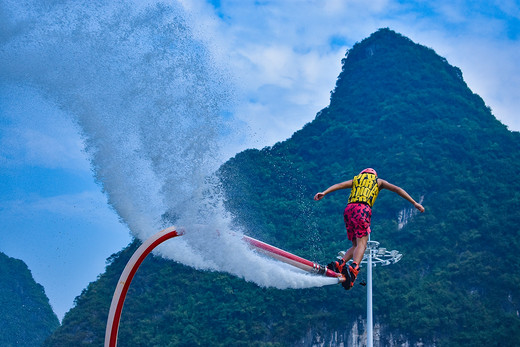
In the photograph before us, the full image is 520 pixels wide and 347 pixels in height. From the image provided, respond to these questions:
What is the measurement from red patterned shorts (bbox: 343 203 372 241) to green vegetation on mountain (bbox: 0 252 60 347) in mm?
73084

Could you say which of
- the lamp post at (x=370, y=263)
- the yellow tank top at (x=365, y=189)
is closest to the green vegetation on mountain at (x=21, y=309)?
the lamp post at (x=370, y=263)

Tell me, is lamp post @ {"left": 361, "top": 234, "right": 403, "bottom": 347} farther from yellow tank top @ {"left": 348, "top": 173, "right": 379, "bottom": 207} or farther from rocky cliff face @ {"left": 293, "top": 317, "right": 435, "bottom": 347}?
rocky cliff face @ {"left": 293, "top": 317, "right": 435, "bottom": 347}

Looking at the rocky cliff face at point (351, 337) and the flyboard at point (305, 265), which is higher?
the rocky cliff face at point (351, 337)

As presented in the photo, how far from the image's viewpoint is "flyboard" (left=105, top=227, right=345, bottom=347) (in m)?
10.0

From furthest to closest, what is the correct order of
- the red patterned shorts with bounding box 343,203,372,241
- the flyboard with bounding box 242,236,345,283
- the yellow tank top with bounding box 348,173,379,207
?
the yellow tank top with bounding box 348,173,379,207 → the red patterned shorts with bounding box 343,203,372,241 → the flyboard with bounding box 242,236,345,283

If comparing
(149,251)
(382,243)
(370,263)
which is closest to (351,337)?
(382,243)

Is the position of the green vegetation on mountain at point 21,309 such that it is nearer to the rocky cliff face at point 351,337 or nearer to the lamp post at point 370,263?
the rocky cliff face at point 351,337

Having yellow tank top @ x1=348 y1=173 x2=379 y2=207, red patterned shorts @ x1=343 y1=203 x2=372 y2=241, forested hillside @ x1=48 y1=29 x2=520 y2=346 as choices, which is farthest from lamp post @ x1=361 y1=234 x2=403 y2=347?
red patterned shorts @ x1=343 y1=203 x2=372 y2=241

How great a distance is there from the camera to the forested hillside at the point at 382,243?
6147 centimetres

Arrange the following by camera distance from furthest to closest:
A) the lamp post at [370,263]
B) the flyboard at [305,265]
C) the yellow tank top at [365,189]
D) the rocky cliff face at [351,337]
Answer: the rocky cliff face at [351,337] < the lamp post at [370,263] < the yellow tank top at [365,189] < the flyboard at [305,265]

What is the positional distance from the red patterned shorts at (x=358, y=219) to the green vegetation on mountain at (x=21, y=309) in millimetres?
73084

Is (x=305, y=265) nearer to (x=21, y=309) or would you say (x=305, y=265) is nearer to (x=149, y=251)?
(x=149, y=251)

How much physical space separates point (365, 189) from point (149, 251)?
4.01 metres

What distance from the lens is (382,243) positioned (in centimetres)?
6788
